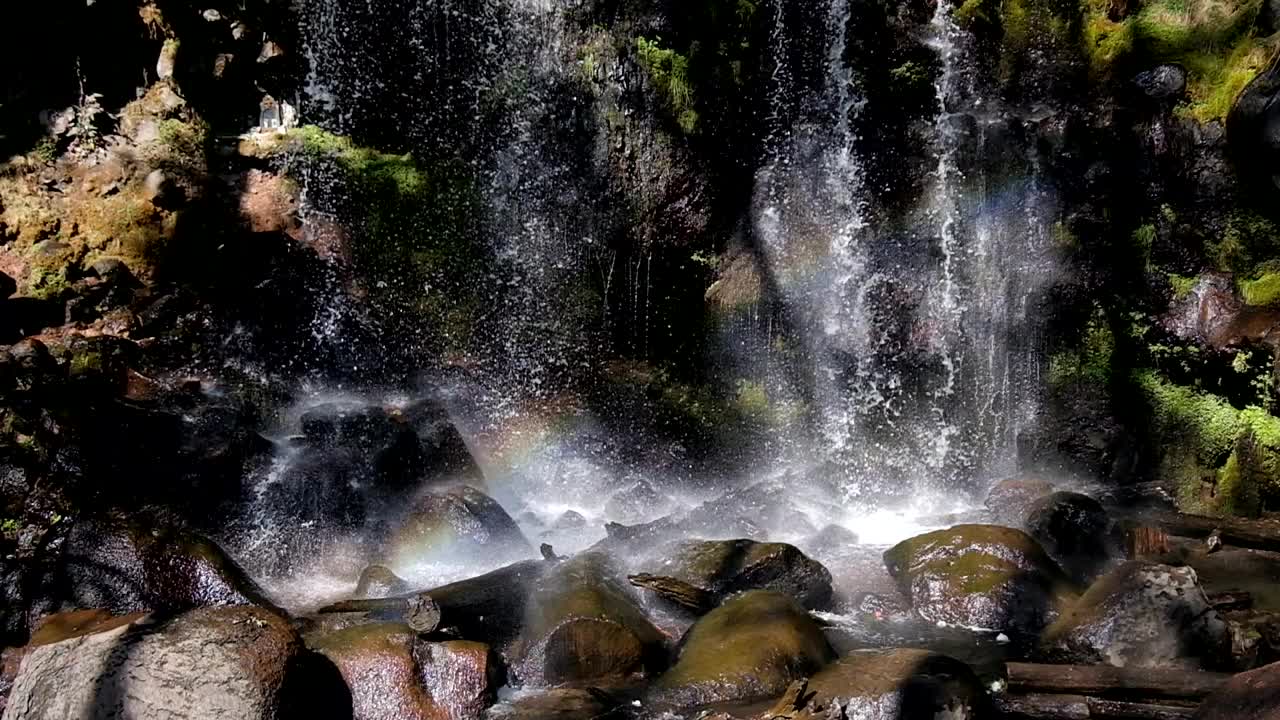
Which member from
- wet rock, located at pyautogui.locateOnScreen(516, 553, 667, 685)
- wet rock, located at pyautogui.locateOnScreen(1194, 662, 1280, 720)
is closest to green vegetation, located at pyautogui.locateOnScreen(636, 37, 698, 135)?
wet rock, located at pyautogui.locateOnScreen(516, 553, 667, 685)

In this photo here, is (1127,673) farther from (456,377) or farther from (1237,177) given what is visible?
(456,377)

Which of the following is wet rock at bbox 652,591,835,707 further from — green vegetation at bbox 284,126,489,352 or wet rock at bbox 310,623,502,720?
green vegetation at bbox 284,126,489,352

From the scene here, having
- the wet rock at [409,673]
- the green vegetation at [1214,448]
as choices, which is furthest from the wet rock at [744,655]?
the green vegetation at [1214,448]

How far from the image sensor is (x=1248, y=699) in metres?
3.90

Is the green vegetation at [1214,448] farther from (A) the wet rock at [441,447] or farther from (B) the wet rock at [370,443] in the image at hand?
(B) the wet rock at [370,443]

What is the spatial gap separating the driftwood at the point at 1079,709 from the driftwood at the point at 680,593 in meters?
2.29

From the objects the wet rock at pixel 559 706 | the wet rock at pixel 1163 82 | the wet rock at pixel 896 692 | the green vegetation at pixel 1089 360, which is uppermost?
the wet rock at pixel 1163 82

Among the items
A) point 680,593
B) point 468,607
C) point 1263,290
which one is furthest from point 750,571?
point 1263,290

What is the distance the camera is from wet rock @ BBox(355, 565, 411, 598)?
689 centimetres

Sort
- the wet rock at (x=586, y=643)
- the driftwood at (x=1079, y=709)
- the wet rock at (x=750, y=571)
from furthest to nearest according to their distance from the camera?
the wet rock at (x=750, y=571) < the wet rock at (x=586, y=643) < the driftwood at (x=1079, y=709)

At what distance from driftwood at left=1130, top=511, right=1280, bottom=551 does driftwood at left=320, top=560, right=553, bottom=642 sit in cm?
508

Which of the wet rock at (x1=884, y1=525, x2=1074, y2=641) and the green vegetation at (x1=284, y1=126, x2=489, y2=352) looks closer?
the wet rock at (x1=884, y1=525, x2=1074, y2=641)

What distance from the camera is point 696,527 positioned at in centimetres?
869

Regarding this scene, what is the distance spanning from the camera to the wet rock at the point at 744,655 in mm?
5109
